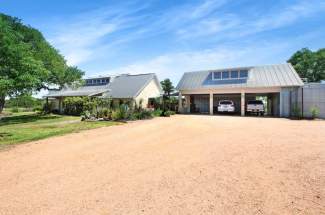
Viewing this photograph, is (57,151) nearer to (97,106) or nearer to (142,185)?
(142,185)

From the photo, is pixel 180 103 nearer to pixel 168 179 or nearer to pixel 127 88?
pixel 127 88

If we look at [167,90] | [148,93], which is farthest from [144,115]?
[167,90]

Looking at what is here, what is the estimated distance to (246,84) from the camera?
84.0ft

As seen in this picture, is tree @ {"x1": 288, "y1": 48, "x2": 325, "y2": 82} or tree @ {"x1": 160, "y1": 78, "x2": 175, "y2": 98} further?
tree @ {"x1": 288, "y1": 48, "x2": 325, "y2": 82}

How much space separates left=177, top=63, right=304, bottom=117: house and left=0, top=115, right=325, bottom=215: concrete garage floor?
15784mm

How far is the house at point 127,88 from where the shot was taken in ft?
95.7

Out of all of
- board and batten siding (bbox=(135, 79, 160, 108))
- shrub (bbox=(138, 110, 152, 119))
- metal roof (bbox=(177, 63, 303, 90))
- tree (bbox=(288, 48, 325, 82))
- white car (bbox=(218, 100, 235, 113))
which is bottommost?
shrub (bbox=(138, 110, 152, 119))

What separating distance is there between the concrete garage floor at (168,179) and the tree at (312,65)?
131 feet

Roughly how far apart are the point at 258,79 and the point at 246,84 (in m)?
1.40

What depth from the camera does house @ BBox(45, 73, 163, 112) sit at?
2918 centimetres

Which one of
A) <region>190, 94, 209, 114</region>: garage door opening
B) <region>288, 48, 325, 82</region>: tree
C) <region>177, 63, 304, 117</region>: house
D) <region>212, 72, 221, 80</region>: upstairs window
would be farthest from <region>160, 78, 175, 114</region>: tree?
<region>288, 48, 325, 82</region>: tree

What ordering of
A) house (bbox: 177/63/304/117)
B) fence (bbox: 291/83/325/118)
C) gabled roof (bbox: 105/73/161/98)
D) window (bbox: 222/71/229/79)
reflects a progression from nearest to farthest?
1. fence (bbox: 291/83/325/118)
2. house (bbox: 177/63/304/117)
3. window (bbox: 222/71/229/79)
4. gabled roof (bbox: 105/73/161/98)

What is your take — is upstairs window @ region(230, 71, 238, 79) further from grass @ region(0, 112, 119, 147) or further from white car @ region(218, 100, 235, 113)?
grass @ region(0, 112, 119, 147)

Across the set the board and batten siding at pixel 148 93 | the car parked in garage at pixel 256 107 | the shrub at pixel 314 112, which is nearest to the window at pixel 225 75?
the car parked in garage at pixel 256 107
